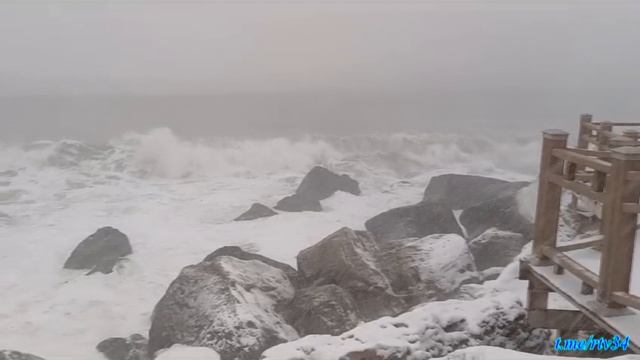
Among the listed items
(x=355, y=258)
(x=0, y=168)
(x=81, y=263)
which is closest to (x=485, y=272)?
(x=355, y=258)

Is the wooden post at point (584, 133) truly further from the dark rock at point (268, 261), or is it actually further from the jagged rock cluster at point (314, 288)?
the dark rock at point (268, 261)

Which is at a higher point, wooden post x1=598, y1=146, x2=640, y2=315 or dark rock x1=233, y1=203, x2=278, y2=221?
wooden post x1=598, y1=146, x2=640, y2=315

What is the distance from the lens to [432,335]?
4051 millimetres

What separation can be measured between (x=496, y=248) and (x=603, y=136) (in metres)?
3.16

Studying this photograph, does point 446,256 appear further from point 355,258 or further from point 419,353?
point 419,353

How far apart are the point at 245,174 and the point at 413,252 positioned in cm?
1326

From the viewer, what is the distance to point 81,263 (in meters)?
10.7

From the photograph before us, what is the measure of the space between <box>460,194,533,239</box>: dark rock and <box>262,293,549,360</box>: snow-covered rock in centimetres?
525

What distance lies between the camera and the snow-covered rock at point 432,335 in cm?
375

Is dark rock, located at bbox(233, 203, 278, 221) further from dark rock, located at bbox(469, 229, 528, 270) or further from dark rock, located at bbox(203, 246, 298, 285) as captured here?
dark rock, located at bbox(469, 229, 528, 270)

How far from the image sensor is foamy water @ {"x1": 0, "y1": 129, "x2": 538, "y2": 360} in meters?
8.95

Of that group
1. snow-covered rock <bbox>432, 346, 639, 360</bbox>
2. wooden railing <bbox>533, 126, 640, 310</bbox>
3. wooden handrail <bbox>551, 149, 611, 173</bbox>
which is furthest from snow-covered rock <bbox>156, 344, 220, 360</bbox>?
wooden handrail <bbox>551, 149, 611, 173</bbox>

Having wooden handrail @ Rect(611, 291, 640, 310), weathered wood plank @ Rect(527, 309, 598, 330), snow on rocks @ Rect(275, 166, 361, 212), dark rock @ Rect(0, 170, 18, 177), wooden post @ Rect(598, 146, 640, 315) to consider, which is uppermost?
wooden post @ Rect(598, 146, 640, 315)

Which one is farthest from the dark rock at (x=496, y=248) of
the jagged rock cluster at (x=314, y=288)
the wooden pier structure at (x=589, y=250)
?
the wooden pier structure at (x=589, y=250)
